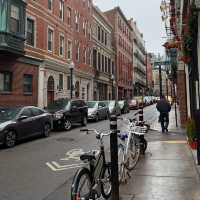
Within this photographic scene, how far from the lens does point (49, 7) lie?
2927 cm

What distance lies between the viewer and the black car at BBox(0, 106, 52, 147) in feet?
39.4

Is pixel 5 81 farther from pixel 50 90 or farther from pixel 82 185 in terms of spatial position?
pixel 82 185

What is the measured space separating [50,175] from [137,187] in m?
2.28

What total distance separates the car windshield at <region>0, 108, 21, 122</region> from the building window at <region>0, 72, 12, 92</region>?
864 cm

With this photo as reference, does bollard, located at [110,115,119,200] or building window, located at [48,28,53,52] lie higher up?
building window, located at [48,28,53,52]

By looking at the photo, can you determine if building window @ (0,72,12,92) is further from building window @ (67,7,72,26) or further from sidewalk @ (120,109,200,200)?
sidewalk @ (120,109,200,200)

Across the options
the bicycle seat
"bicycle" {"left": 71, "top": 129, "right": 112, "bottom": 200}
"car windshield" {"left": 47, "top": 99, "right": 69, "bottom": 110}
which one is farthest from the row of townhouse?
the bicycle seat

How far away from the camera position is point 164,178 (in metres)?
6.98

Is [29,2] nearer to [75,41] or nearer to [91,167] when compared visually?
[75,41]

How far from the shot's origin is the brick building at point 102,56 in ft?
145

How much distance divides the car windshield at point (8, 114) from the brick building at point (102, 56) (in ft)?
98.5

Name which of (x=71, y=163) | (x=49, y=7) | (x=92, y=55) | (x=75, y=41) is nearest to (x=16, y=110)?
(x=71, y=163)

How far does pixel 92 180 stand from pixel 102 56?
43.9 m

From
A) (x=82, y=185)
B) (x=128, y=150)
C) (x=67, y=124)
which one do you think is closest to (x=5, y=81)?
(x=67, y=124)
